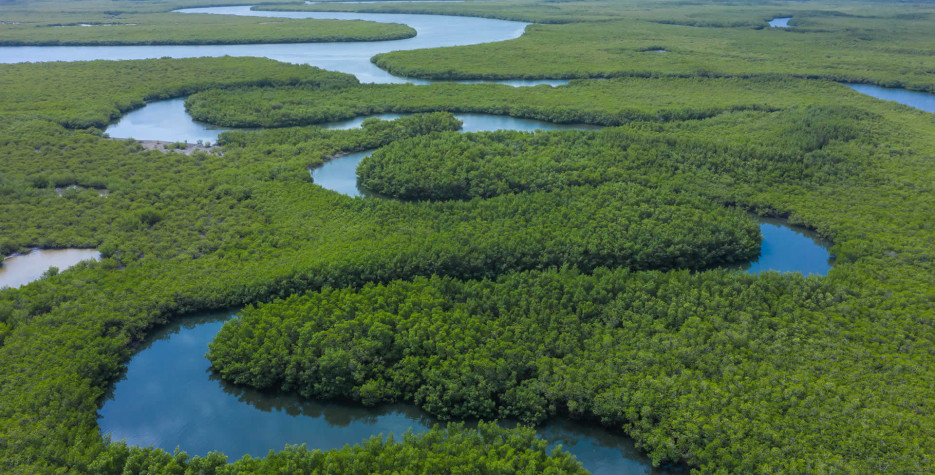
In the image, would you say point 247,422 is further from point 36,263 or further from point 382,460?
point 36,263

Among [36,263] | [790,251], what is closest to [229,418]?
[36,263]

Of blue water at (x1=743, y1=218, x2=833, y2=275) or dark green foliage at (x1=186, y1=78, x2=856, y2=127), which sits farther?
dark green foliage at (x1=186, y1=78, x2=856, y2=127)

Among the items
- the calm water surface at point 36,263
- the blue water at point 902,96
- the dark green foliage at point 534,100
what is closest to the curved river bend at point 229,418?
the calm water surface at point 36,263

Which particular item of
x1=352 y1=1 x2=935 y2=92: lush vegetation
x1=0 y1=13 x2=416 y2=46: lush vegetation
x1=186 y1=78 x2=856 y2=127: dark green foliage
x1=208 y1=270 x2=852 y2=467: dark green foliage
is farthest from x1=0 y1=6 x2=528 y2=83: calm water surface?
x1=208 y1=270 x2=852 y2=467: dark green foliage

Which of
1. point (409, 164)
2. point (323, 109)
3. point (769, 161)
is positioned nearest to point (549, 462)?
point (409, 164)

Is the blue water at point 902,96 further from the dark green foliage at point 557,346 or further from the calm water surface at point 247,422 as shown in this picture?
the calm water surface at point 247,422

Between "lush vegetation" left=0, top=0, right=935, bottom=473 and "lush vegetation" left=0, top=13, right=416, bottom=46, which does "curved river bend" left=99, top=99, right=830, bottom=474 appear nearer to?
"lush vegetation" left=0, top=0, right=935, bottom=473

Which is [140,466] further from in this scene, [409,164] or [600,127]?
[600,127]
